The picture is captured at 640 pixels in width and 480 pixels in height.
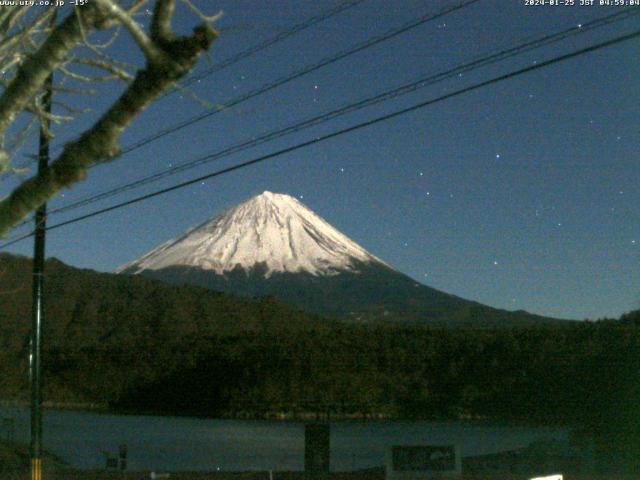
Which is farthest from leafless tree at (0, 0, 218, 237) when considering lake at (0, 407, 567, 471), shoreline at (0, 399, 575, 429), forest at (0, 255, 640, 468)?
shoreline at (0, 399, 575, 429)

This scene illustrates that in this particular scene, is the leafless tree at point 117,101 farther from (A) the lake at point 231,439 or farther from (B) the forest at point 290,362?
(B) the forest at point 290,362

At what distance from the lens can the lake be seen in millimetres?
30625

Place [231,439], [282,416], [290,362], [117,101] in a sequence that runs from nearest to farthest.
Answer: [117,101] → [231,439] → [282,416] → [290,362]

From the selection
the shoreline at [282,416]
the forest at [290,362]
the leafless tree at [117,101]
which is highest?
the leafless tree at [117,101]

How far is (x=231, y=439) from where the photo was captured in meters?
41.8

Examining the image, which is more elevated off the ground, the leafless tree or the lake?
the leafless tree

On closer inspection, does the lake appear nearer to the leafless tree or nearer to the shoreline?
the shoreline

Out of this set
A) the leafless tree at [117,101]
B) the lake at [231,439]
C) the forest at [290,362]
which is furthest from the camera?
the forest at [290,362]

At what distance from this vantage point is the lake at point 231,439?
30625mm

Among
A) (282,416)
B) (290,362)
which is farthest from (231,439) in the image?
(290,362)

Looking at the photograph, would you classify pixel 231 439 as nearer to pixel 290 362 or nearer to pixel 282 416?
pixel 282 416

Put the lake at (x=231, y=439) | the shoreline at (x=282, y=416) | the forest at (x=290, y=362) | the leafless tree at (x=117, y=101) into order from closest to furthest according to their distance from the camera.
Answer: the leafless tree at (x=117, y=101)
the lake at (x=231, y=439)
the forest at (x=290, y=362)
the shoreline at (x=282, y=416)

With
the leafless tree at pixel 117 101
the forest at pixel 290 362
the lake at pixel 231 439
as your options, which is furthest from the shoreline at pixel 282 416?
the leafless tree at pixel 117 101

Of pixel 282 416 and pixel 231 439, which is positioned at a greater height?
pixel 231 439
